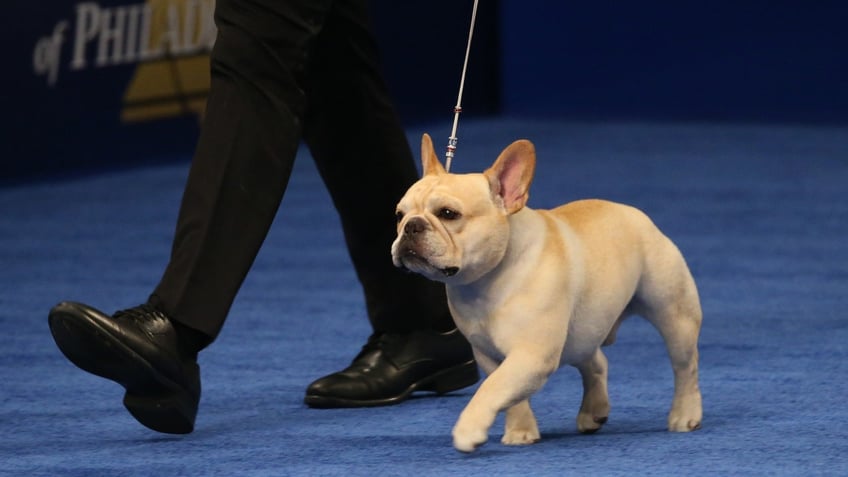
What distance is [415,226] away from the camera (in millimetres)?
1918

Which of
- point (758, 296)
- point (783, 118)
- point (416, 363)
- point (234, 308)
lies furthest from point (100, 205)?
point (783, 118)

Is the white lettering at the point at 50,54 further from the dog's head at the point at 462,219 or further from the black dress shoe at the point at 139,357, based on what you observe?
the dog's head at the point at 462,219

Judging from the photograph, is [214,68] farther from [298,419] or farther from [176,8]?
[176,8]

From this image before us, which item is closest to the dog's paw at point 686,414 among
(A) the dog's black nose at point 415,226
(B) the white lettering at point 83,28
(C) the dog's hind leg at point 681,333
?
(C) the dog's hind leg at point 681,333

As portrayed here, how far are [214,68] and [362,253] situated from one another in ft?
1.52

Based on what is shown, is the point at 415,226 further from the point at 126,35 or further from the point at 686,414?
the point at 126,35

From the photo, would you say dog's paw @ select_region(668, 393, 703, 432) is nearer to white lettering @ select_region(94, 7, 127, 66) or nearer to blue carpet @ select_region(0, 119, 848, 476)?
blue carpet @ select_region(0, 119, 848, 476)

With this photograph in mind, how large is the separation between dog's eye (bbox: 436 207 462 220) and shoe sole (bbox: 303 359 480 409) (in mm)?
584

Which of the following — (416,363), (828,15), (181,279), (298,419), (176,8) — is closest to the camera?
(181,279)

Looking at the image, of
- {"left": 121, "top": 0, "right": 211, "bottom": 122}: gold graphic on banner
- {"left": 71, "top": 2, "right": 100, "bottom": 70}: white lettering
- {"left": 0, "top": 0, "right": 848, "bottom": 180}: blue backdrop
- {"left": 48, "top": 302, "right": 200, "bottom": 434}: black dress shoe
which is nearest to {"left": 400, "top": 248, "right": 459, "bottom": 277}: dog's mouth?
{"left": 48, "top": 302, "right": 200, "bottom": 434}: black dress shoe

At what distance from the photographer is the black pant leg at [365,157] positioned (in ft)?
7.90

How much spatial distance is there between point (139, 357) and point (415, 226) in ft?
1.38

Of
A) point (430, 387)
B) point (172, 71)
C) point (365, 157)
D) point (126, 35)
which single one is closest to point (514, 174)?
point (365, 157)

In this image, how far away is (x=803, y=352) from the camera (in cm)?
277
